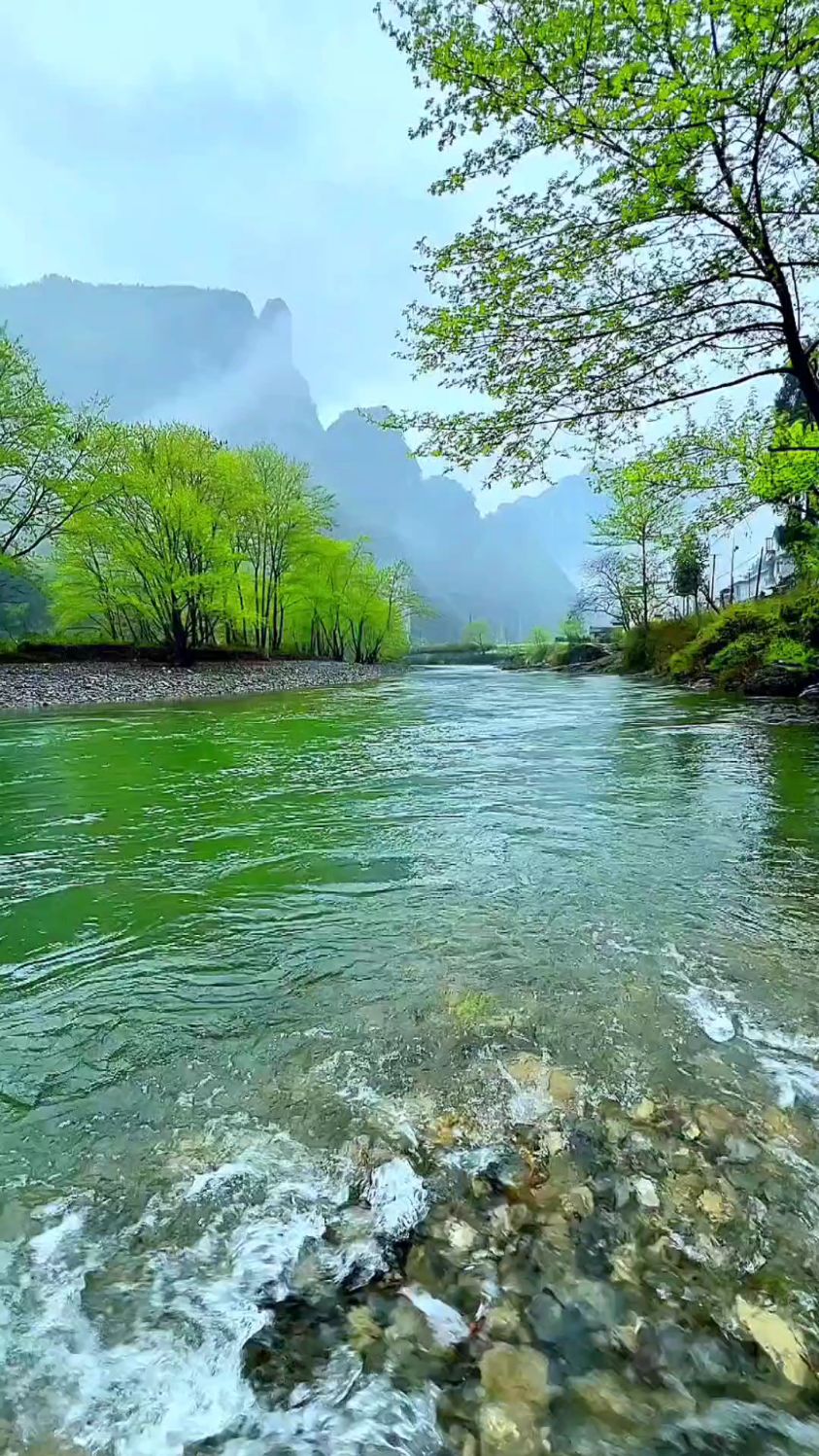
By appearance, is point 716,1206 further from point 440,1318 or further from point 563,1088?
point 440,1318

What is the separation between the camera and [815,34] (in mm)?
4598

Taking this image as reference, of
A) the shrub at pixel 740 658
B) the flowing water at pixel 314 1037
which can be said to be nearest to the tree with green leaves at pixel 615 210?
the flowing water at pixel 314 1037

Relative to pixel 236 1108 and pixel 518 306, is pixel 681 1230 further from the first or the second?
pixel 518 306

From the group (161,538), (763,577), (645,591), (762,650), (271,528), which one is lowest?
(762,650)

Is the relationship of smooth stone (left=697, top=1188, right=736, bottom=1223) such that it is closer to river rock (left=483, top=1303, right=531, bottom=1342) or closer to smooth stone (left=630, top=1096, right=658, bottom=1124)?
smooth stone (left=630, top=1096, right=658, bottom=1124)

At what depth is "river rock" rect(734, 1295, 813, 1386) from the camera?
1542 millimetres

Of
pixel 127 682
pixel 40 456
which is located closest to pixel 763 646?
pixel 127 682

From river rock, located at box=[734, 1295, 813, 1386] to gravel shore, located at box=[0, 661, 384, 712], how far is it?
67.9 feet

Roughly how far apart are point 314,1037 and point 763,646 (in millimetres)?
19933

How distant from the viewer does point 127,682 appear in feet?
81.1

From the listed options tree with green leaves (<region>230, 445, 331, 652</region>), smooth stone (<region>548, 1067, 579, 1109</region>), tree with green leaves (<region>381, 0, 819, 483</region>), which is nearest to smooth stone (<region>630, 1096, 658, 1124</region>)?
smooth stone (<region>548, 1067, 579, 1109</region>)

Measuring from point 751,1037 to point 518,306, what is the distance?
628 cm

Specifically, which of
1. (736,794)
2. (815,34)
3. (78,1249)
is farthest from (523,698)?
(78,1249)

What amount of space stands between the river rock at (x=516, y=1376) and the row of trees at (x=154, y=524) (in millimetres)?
29686
